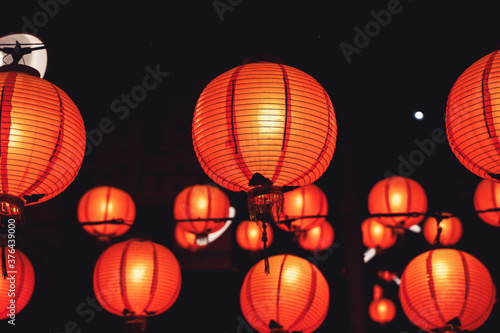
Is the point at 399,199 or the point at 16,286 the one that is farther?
the point at 399,199

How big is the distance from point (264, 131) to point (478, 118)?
92 centimetres

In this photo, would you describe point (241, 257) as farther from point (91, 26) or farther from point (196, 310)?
point (91, 26)

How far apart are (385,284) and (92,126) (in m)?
7.62

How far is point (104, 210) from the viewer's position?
5277 millimetres

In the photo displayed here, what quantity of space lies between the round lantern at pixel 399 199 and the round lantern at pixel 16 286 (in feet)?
10.7

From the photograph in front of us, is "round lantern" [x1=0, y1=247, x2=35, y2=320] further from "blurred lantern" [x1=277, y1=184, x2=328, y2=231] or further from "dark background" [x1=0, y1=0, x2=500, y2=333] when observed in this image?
"blurred lantern" [x1=277, y1=184, x2=328, y2=231]

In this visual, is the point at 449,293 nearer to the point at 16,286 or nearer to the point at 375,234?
the point at 16,286

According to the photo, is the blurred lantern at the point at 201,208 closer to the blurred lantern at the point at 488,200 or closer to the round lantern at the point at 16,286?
the round lantern at the point at 16,286

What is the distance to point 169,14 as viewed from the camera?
5.49 meters

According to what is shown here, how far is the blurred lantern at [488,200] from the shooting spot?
5.30 metres

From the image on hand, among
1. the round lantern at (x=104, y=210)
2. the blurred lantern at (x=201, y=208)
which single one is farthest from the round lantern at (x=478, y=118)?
the round lantern at (x=104, y=210)

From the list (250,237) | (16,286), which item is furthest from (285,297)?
(250,237)

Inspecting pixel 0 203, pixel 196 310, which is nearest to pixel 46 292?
pixel 196 310

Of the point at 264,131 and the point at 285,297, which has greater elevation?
the point at 264,131
